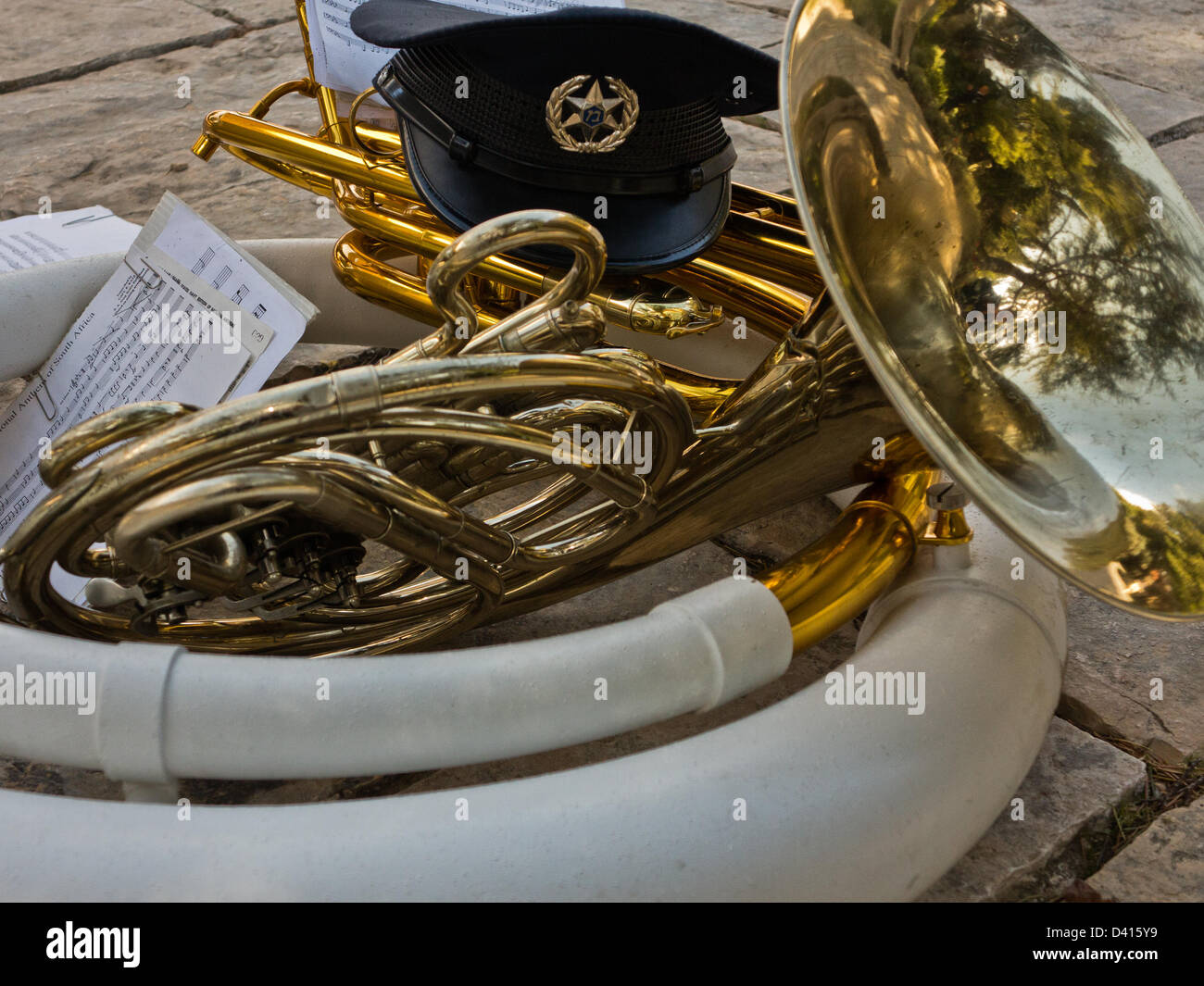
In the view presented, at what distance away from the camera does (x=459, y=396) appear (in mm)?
776

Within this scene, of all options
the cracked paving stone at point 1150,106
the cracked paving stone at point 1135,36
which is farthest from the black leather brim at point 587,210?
the cracked paving stone at point 1135,36

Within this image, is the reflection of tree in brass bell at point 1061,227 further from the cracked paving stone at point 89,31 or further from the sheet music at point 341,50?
the cracked paving stone at point 89,31

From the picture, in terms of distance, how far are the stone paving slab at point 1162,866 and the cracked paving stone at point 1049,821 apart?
29mm

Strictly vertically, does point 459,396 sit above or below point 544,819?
above

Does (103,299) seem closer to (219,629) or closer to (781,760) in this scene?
(219,629)

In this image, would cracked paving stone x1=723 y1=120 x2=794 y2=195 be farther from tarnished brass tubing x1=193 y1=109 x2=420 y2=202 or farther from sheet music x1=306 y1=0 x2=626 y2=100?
tarnished brass tubing x1=193 y1=109 x2=420 y2=202

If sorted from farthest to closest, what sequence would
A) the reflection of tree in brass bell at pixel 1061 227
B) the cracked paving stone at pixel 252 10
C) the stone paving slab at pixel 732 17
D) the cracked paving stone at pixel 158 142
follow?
the cracked paving stone at pixel 252 10, the stone paving slab at pixel 732 17, the cracked paving stone at pixel 158 142, the reflection of tree in brass bell at pixel 1061 227

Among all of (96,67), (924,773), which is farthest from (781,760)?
(96,67)

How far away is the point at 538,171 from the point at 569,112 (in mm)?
59

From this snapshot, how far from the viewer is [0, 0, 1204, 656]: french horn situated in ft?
2.52

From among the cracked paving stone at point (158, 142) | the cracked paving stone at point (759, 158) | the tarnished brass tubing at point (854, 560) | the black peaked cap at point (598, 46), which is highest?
the black peaked cap at point (598, 46)

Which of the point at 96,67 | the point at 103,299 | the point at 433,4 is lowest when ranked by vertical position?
the point at 96,67

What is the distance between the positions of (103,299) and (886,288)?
709mm

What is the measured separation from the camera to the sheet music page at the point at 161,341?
989mm
